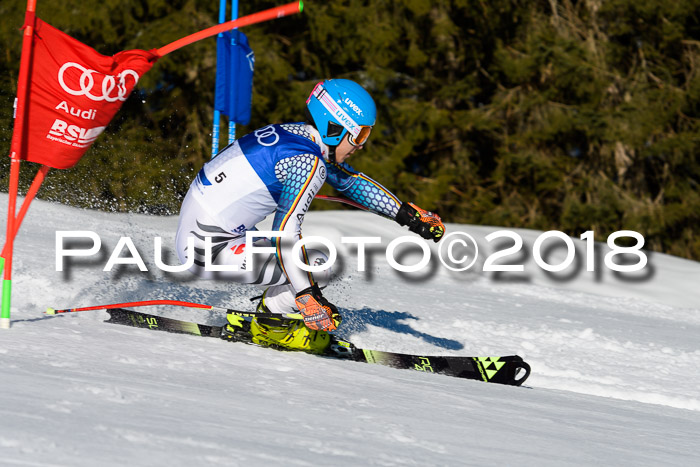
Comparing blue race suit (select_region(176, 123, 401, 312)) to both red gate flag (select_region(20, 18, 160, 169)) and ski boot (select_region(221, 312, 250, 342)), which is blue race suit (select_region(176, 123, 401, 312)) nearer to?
ski boot (select_region(221, 312, 250, 342))

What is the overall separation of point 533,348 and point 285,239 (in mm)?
2652

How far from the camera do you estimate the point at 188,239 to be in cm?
414

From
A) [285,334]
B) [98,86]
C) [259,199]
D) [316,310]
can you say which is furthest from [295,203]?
[98,86]

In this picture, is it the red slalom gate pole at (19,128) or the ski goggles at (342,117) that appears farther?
the ski goggles at (342,117)

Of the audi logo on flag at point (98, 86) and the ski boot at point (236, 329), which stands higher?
the audi logo on flag at point (98, 86)

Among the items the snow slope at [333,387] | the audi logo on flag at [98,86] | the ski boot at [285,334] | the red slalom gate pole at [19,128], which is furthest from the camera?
the ski boot at [285,334]

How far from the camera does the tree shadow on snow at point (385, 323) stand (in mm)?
5359

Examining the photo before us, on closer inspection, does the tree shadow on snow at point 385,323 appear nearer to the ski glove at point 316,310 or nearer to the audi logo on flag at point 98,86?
the ski glove at point 316,310

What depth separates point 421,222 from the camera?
430 cm

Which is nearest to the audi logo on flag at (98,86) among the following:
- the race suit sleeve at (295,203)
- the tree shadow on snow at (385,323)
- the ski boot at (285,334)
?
the race suit sleeve at (295,203)

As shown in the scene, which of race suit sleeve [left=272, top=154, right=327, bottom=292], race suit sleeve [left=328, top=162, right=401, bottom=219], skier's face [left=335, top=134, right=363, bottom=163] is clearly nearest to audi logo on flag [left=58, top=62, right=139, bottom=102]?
race suit sleeve [left=272, top=154, right=327, bottom=292]

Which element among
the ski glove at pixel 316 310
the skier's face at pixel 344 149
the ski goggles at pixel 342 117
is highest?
the ski goggles at pixel 342 117

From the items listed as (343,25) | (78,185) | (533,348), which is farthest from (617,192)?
(533,348)

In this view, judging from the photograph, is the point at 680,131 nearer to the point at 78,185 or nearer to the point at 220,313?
the point at 78,185
